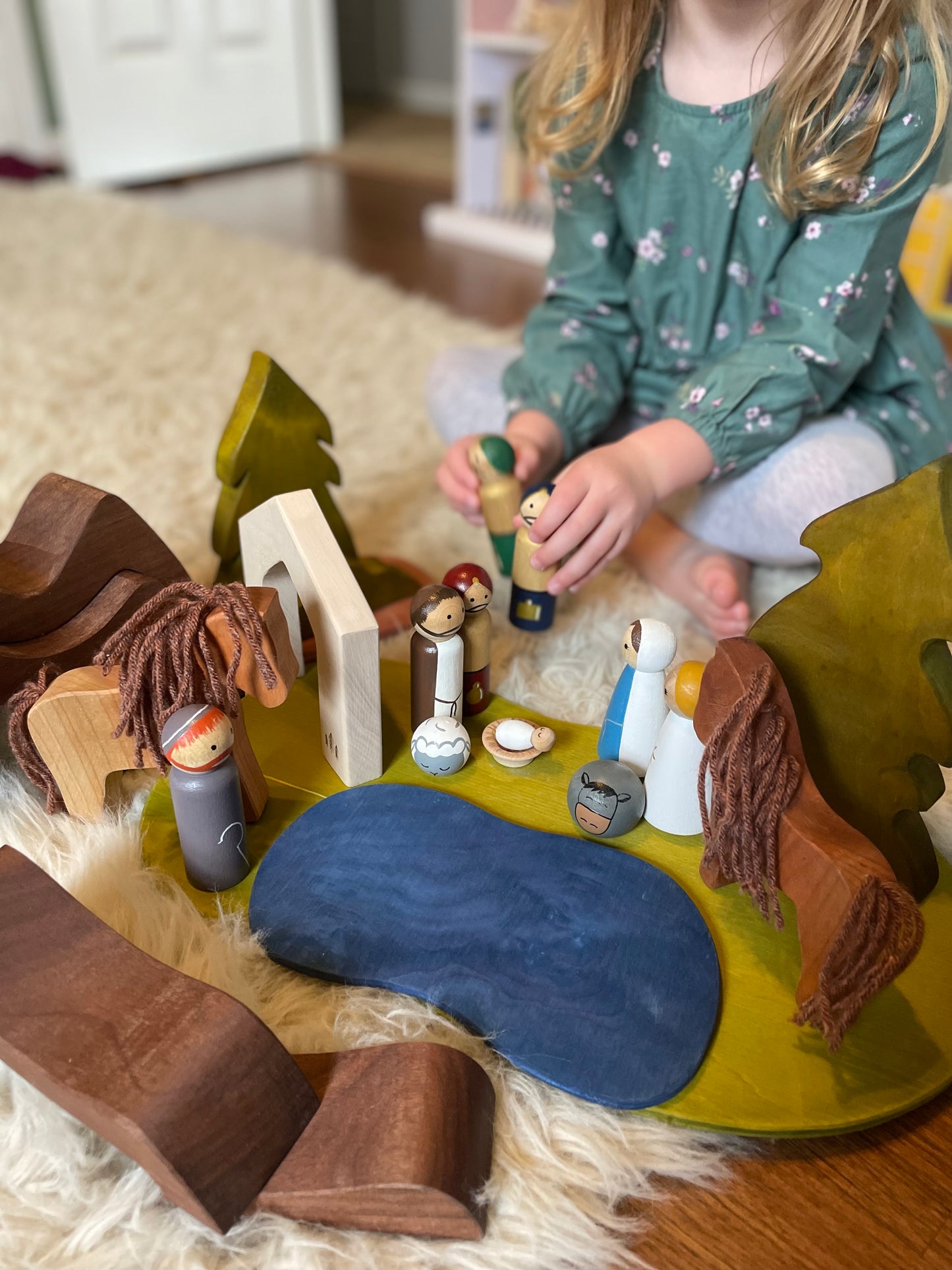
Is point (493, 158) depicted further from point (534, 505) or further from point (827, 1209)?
point (827, 1209)

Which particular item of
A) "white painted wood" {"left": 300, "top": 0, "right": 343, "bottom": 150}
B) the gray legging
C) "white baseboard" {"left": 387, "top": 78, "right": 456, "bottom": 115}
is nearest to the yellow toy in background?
the gray legging

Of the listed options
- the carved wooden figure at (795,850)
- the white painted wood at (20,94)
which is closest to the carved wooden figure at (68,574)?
the carved wooden figure at (795,850)

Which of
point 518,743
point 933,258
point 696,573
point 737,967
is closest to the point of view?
point 737,967

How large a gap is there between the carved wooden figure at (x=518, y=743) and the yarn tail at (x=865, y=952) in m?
0.22

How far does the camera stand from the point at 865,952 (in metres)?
0.42

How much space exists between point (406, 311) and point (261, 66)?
139cm

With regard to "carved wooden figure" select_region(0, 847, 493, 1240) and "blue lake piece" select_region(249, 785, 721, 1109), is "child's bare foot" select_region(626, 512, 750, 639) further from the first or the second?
"carved wooden figure" select_region(0, 847, 493, 1240)

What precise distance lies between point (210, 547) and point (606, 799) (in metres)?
0.49

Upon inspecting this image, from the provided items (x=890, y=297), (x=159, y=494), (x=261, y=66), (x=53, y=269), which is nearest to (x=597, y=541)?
(x=890, y=297)

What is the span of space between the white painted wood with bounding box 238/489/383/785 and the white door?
6.56 feet

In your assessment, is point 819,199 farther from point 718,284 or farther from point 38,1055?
point 38,1055

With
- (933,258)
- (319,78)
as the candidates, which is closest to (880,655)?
(933,258)

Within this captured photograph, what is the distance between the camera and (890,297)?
0.82 m

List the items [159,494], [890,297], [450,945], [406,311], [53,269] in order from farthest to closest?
[53,269] → [406,311] → [159,494] → [890,297] → [450,945]
